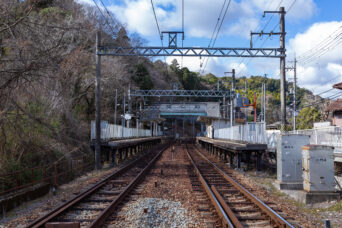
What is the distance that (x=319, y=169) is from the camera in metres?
9.15

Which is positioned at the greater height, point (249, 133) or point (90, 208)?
point (249, 133)

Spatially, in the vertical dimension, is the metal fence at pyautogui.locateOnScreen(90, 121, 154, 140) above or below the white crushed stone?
above

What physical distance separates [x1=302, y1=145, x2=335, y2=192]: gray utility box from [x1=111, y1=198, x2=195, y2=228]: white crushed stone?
3.67m

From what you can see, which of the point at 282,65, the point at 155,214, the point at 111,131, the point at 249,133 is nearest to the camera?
the point at 155,214

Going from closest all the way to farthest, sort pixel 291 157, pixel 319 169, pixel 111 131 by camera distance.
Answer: pixel 319 169
pixel 291 157
pixel 111 131

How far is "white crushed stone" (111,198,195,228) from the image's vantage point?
6.68 m

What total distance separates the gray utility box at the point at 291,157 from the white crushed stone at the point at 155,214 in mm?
4221

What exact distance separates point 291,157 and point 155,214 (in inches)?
222

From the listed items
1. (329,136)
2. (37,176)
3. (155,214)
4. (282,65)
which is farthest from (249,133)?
(155,214)

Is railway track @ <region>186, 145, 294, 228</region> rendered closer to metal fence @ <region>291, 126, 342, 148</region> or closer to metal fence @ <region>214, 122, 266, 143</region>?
metal fence @ <region>291, 126, 342, 148</region>

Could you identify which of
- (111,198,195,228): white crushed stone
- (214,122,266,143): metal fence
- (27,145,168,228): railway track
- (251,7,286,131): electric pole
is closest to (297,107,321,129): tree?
(214,122,266,143): metal fence

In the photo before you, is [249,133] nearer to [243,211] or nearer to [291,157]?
[291,157]

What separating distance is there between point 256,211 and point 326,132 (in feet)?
23.3

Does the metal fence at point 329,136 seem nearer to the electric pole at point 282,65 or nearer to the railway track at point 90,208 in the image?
the electric pole at point 282,65
